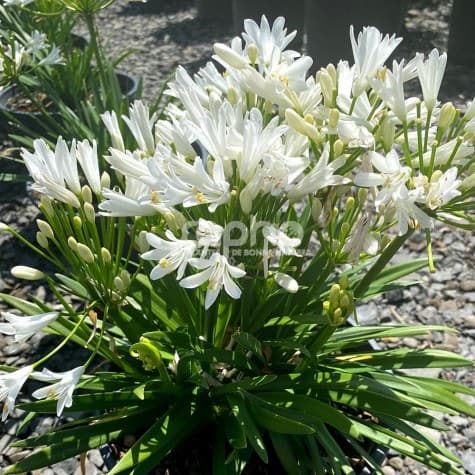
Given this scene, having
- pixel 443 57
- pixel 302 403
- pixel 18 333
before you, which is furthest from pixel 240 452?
pixel 443 57

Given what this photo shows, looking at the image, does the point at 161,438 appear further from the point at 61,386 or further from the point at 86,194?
the point at 86,194

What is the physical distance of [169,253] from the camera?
944 mm

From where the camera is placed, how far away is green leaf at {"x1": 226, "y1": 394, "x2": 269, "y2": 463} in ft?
3.55

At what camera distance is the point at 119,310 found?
49.8 inches

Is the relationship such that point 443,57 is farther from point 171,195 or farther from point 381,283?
point 381,283

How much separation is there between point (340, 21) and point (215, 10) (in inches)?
70.5

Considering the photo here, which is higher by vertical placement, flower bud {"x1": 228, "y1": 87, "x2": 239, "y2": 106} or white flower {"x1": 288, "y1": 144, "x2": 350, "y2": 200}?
flower bud {"x1": 228, "y1": 87, "x2": 239, "y2": 106}

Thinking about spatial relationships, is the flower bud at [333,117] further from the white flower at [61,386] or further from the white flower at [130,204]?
the white flower at [61,386]

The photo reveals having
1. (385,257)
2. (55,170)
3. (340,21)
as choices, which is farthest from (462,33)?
(55,170)

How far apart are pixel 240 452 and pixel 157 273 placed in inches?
21.1

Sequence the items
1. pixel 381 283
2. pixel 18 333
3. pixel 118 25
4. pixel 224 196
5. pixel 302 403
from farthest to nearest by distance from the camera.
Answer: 1. pixel 118 25
2. pixel 381 283
3. pixel 302 403
4. pixel 18 333
5. pixel 224 196

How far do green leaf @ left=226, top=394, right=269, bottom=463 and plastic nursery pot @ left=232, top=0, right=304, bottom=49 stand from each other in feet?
12.4

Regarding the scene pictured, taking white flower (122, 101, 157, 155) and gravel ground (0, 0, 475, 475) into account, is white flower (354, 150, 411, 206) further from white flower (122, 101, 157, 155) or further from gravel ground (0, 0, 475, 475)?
gravel ground (0, 0, 475, 475)

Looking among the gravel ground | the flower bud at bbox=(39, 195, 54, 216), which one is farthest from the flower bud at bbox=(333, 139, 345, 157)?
the gravel ground
